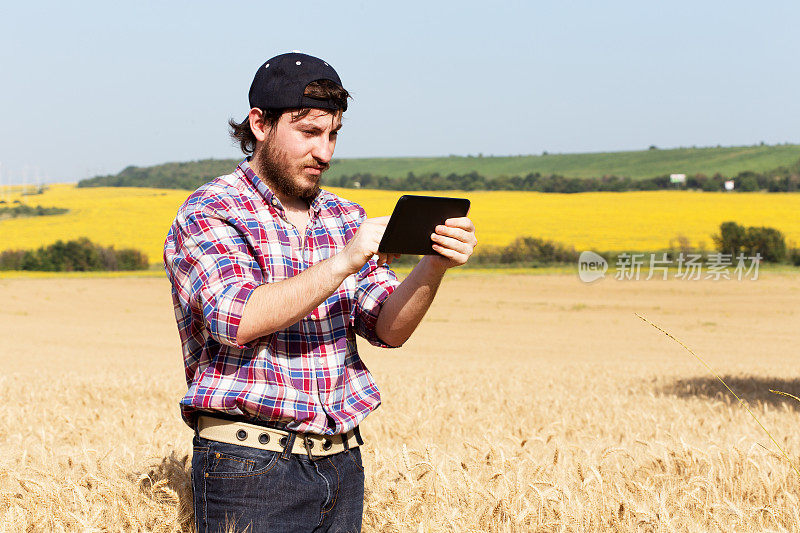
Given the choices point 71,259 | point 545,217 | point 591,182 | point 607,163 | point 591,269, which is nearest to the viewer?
point 591,269

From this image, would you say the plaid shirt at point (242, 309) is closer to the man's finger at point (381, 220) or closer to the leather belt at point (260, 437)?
the leather belt at point (260, 437)

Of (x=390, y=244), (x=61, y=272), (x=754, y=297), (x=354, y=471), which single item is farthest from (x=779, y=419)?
(x=61, y=272)

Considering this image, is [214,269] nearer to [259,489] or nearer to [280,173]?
[280,173]

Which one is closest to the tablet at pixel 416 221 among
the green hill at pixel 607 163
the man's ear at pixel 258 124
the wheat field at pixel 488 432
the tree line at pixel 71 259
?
the man's ear at pixel 258 124

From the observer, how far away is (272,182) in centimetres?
300

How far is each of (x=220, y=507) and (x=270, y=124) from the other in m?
1.30

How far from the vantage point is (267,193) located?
299 cm

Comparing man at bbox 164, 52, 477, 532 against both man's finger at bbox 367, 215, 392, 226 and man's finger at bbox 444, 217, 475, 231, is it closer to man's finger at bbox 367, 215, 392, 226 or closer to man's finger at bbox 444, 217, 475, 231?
man's finger at bbox 444, 217, 475, 231

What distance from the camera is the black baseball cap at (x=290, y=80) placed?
2887 millimetres

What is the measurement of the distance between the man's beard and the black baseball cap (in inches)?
6.3

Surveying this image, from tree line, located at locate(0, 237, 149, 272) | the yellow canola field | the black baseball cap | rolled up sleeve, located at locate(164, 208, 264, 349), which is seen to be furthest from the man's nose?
tree line, located at locate(0, 237, 149, 272)

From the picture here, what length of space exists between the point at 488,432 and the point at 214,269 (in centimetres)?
451

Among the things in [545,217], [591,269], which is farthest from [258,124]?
[545,217]

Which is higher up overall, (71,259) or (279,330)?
(279,330)
